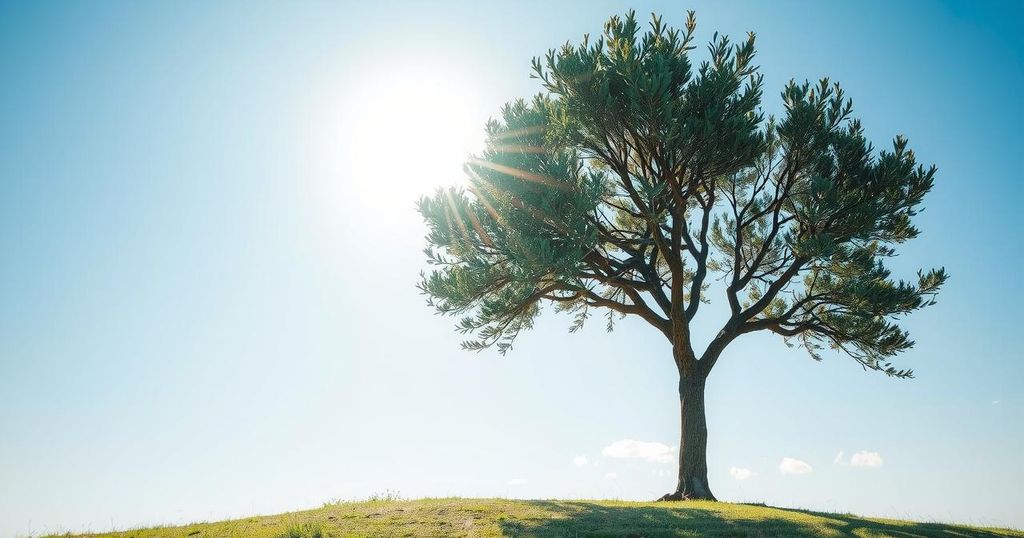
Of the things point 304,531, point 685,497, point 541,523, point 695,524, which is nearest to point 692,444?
point 685,497

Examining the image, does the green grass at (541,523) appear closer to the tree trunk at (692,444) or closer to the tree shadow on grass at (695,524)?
the tree shadow on grass at (695,524)

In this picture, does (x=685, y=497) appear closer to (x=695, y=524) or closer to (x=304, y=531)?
(x=695, y=524)

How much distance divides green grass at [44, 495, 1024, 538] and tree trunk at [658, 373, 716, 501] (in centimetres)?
242

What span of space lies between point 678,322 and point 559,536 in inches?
422

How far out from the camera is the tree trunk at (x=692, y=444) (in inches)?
739

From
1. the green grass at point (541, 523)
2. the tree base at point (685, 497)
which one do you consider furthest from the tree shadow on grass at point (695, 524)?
the tree base at point (685, 497)

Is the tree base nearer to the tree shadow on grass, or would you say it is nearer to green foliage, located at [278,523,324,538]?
the tree shadow on grass

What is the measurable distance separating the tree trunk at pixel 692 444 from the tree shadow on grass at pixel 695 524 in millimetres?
2542

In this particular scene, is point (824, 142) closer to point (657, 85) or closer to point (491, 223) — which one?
point (657, 85)

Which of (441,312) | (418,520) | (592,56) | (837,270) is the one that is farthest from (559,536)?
(837,270)

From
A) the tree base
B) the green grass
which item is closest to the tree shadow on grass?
the green grass

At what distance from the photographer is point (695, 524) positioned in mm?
12922

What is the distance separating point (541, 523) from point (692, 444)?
804 cm

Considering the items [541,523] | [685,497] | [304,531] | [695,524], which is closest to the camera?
[304,531]
